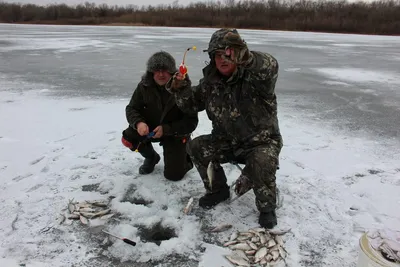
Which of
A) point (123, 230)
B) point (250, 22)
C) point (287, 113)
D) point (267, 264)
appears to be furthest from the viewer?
point (250, 22)

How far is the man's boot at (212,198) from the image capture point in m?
2.82

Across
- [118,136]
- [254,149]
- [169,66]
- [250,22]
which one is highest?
[250,22]

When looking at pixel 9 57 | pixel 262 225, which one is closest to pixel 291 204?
pixel 262 225

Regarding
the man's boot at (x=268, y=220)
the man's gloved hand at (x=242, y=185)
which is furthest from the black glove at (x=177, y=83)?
the man's boot at (x=268, y=220)

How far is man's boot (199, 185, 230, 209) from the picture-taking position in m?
2.82

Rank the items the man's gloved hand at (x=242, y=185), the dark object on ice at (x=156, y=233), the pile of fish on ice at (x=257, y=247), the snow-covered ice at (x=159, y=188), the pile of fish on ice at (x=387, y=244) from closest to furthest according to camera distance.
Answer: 1. the pile of fish on ice at (x=387, y=244)
2. the pile of fish on ice at (x=257, y=247)
3. the snow-covered ice at (x=159, y=188)
4. the dark object on ice at (x=156, y=233)
5. the man's gloved hand at (x=242, y=185)

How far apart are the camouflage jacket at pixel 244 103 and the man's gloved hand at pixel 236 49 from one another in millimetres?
99

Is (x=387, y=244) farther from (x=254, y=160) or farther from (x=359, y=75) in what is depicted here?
(x=359, y=75)

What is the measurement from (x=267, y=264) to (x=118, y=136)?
278 centimetres

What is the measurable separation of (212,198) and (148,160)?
0.93 metres

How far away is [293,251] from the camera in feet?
7.53

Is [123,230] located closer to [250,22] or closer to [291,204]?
[291,204]

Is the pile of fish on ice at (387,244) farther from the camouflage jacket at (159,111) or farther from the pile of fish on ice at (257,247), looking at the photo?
the camouflage jacket at (159,111)

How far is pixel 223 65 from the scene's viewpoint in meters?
2.42
